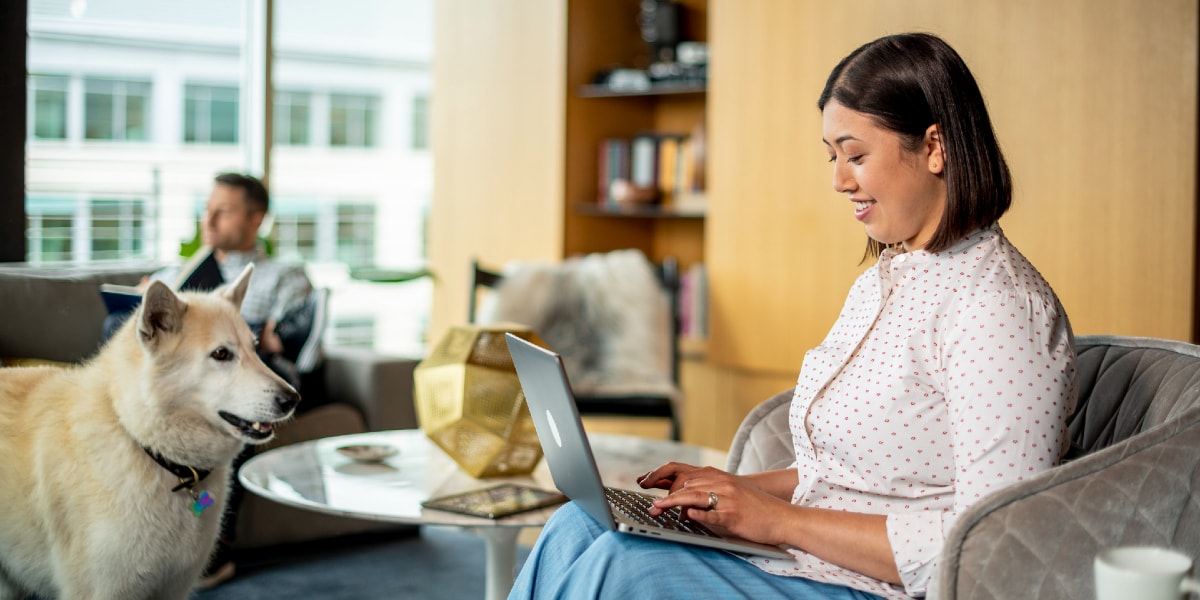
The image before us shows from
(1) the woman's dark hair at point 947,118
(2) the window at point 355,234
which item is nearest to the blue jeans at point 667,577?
(1) the woman's dark hair at point 947,118

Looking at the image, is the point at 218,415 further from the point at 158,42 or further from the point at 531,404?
the point at 158,42

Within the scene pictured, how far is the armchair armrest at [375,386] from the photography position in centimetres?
316

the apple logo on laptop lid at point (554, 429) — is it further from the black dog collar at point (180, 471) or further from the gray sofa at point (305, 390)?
the gray sofa at point (305, 390)

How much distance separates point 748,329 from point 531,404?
7.84 ft

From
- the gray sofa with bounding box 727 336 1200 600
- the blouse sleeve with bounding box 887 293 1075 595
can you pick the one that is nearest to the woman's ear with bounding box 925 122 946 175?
the blouse sleeve with bounding box 887 293 1075 595

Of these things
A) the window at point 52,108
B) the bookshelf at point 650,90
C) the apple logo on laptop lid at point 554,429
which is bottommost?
the apple logo on laptop lid at point 554,429

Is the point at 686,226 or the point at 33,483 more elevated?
the point at 686,226

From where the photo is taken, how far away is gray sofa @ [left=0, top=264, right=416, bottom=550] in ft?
9.00

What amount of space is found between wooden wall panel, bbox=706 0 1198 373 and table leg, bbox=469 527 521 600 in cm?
174

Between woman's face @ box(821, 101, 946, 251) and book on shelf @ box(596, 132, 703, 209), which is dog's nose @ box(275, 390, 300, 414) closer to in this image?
woman's face @ box(821, 101, 946, 251)

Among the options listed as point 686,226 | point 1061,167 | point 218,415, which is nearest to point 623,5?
point 686,226

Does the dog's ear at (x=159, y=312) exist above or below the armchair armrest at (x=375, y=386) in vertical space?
above

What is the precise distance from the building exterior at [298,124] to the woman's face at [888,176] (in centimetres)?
422

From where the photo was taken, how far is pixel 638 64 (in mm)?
4344
